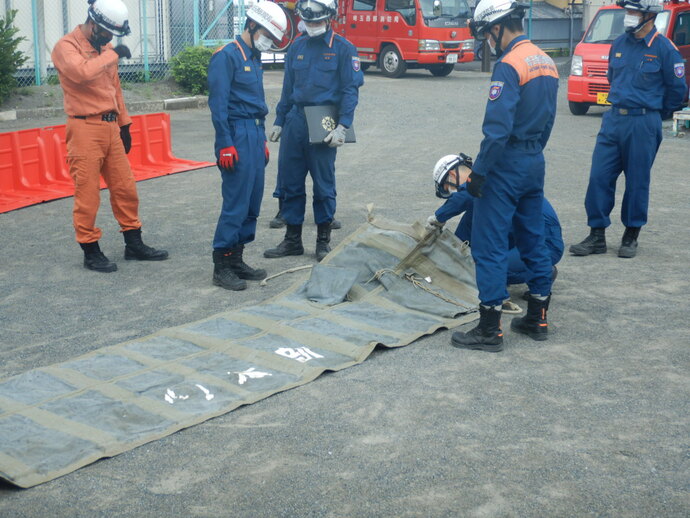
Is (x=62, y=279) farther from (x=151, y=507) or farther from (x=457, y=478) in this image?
(x=457, y=478)

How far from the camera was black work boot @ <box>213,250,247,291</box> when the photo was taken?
6.64 meters

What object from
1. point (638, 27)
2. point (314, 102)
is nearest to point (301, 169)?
point (314, 102)

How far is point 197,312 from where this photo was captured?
20.1 feet

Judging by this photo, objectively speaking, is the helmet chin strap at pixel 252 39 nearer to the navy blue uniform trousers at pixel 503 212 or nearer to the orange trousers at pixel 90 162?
the orange trousers at pixel 90 162

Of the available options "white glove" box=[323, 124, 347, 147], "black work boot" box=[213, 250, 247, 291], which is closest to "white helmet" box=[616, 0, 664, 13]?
"white glove" box=[323, 124, 347, 147]

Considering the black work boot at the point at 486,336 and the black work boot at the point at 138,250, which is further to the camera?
the black work boot at the point at 138,250

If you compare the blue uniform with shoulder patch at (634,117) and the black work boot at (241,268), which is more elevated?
the blue uniform with shoulder patch at (634,117)

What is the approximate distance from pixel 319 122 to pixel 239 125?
2.64 feet

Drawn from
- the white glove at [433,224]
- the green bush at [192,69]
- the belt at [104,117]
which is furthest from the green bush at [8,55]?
the white glove at [433,224]

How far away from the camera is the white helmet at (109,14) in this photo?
264 inches

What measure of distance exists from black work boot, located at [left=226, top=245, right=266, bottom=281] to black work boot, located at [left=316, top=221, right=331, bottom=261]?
25.0 inches

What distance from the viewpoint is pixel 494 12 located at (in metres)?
5.28

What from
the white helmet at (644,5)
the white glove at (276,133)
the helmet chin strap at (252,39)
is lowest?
the white glove at (276,133)

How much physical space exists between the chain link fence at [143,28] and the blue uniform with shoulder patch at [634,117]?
10.6 metres
